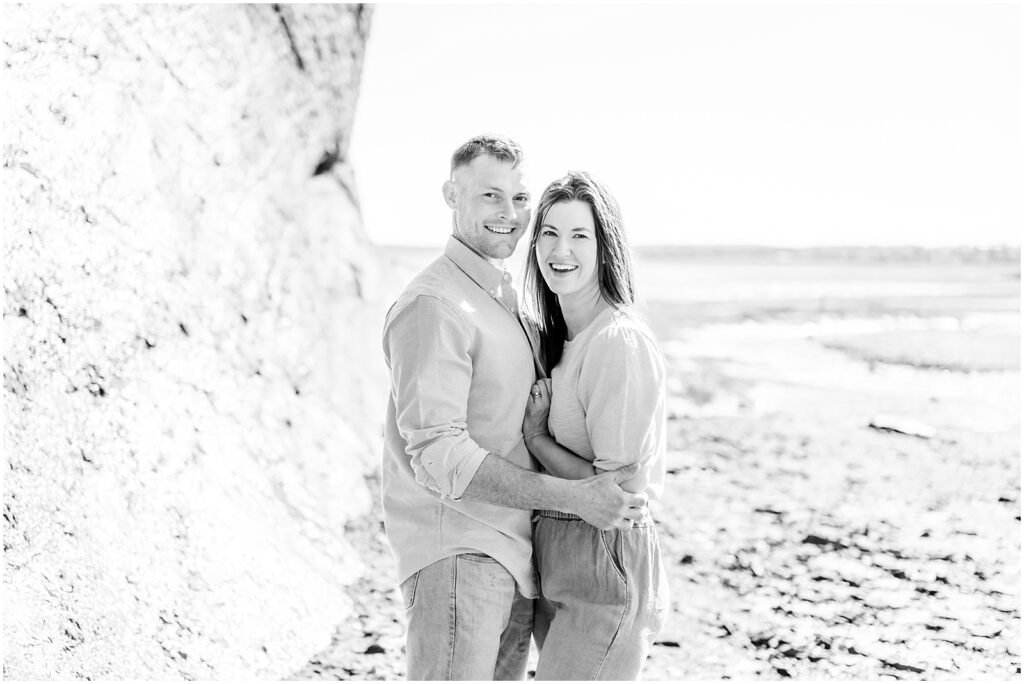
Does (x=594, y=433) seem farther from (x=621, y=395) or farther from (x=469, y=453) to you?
(x=469, y=453)

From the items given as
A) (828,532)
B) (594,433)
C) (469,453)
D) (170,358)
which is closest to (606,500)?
(594,433)

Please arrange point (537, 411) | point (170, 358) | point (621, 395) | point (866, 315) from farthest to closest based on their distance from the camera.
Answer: point (866, 315), point (170, 358), point (537, 411), point (621, 395)

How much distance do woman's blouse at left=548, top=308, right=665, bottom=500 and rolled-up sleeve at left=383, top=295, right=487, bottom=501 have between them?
31 cm

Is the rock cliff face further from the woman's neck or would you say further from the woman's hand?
the woman's neck

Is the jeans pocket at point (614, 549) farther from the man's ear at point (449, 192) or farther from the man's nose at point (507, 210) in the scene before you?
the man's ear at point (449, 192)

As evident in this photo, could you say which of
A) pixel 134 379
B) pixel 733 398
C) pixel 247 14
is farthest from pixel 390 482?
pixel 733 398

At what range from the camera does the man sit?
2.62m

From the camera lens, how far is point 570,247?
111 inches

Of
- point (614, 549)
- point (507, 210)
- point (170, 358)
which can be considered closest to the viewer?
point (614, 549)

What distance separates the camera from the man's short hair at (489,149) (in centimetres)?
290

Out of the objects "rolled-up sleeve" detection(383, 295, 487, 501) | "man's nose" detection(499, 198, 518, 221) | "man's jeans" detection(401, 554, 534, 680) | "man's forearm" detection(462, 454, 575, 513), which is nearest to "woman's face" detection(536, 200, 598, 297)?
"man's nose" detection(499, 198, 518, 221)

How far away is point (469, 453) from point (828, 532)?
4.08 m

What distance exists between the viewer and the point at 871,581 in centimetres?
515

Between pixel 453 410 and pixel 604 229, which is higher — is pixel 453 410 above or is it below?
below
